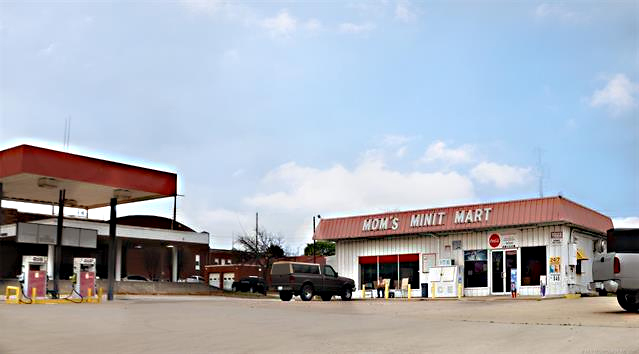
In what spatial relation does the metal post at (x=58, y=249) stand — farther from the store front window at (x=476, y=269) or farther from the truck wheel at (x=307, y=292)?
the store front window at (x=476, y=269)

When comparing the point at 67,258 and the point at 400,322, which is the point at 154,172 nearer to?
the point at 400,322

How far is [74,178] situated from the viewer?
1071 inches

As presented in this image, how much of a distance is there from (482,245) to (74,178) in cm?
2009

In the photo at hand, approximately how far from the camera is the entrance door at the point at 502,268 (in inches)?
1352

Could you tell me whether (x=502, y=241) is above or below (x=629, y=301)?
above

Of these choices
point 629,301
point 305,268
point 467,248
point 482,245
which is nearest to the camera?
point 629,301

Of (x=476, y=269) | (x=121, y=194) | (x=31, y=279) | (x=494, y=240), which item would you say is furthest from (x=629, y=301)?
(x=121, y=194)

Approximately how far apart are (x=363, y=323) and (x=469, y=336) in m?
3.95

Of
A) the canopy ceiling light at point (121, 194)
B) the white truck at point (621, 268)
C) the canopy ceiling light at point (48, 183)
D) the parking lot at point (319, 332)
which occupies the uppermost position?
the canopy ceiling light at point (48, 183)

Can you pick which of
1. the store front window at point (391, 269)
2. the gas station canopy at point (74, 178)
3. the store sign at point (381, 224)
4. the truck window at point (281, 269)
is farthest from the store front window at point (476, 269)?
the gas station canopy at point (74, 178)

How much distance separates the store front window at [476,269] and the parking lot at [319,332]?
1527cm

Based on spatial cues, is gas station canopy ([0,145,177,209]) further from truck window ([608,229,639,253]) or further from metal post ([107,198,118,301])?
truck window ([608,229,639,253])

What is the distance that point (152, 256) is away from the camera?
75500 mm

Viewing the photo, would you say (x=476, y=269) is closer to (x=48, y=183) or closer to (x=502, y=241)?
(x=502, y=241)
